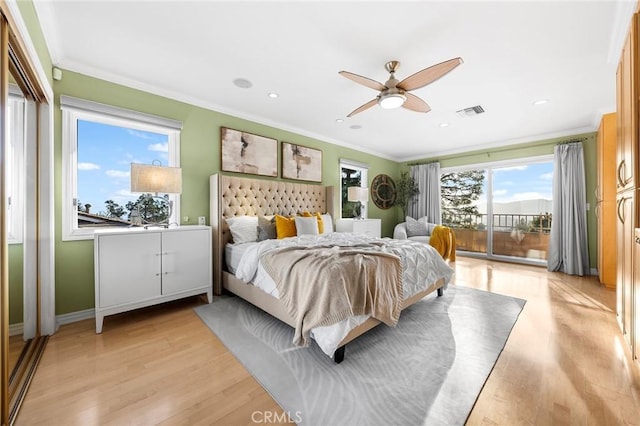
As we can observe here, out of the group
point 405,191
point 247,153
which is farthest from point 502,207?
point 247,153

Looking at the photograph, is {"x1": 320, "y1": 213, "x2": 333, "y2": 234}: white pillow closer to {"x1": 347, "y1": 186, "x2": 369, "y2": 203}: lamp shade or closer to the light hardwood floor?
{"x1": 347, "y1": 186, "x2": 369, "y2": 203}: lamp shade

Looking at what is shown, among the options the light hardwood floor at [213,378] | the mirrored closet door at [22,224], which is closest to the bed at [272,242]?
the light hardwood floor at [213,378]

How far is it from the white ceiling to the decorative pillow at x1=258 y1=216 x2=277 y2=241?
1598 millimetres

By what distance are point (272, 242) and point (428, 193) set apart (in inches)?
183

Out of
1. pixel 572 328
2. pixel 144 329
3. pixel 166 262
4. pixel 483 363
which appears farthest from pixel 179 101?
pixel 572 328

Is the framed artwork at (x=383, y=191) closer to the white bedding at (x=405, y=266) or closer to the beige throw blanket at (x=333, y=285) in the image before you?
the white bedding at (x=405, y=266)

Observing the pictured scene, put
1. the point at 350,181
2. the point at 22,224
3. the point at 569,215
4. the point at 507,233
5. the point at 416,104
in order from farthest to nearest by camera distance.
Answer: the point at 350,181 < the point at 507,233 < the point at 569,215 < the point at 416,104 < the point at 22,224

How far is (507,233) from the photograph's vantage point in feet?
17.7

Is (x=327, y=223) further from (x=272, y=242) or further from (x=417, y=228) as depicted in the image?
Result: (x=417, y=228)

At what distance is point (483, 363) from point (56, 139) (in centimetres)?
416

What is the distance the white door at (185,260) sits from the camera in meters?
2.65

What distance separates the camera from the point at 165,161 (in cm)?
320

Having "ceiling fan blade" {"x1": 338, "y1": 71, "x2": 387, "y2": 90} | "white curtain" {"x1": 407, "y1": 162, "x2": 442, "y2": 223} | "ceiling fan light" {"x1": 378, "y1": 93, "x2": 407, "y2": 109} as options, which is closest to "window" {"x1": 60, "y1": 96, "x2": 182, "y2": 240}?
"ceiling fan blade" {"x1": 338, "y1": 71, "x2": 387, "y2": 90}

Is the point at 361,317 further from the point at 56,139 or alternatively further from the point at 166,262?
the point at 56,139
